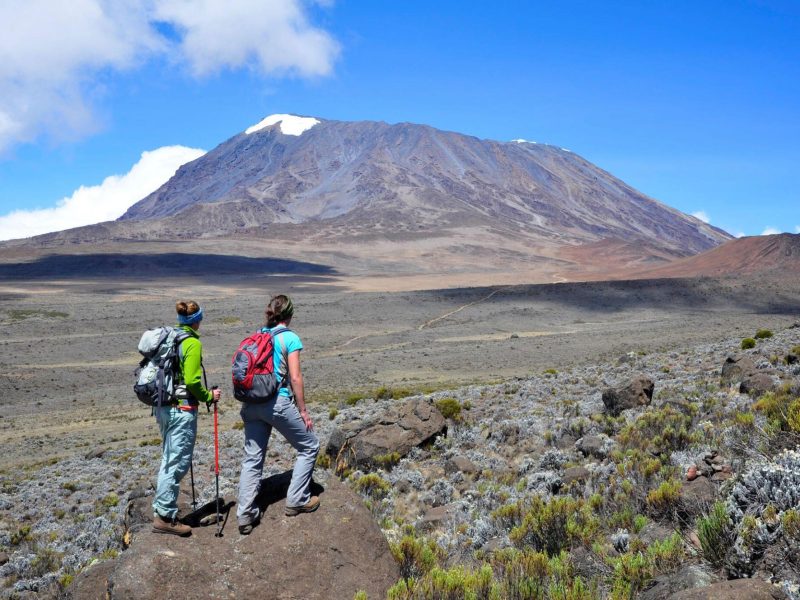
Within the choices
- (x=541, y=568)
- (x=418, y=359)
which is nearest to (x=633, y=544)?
(x=541, y=568)

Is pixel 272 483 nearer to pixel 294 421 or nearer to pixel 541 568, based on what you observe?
pixel 294 421

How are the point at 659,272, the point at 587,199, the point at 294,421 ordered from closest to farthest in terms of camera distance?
the point at 294,421
the point at 659,272
the point at 587,199

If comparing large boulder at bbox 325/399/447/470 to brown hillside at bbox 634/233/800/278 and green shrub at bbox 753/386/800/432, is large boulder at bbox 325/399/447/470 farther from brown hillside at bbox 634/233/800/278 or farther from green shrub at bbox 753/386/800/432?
brown hillside at bbox 634/233/800/278

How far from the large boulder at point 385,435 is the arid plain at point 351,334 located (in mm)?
6370

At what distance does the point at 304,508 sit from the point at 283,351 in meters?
1.09

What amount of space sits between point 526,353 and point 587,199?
592 feet

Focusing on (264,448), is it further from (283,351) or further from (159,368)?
(159,368)

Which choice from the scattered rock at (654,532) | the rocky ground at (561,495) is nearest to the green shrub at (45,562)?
the rocky ground at (561,495)

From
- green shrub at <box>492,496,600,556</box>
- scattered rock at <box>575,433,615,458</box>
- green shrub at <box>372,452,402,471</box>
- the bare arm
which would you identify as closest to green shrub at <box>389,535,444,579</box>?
green shrub at <box>492,496,600,556</box>

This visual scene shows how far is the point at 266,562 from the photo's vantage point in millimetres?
3611

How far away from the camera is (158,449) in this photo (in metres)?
12.8

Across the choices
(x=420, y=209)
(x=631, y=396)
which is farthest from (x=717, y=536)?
(x=420, y=209)

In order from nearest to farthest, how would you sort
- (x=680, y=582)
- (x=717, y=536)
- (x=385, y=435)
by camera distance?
1. (x=680, y=582)
2. (x=717, y=536)
3. (x=385, y=435)

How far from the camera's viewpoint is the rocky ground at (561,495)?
3.48 meters
